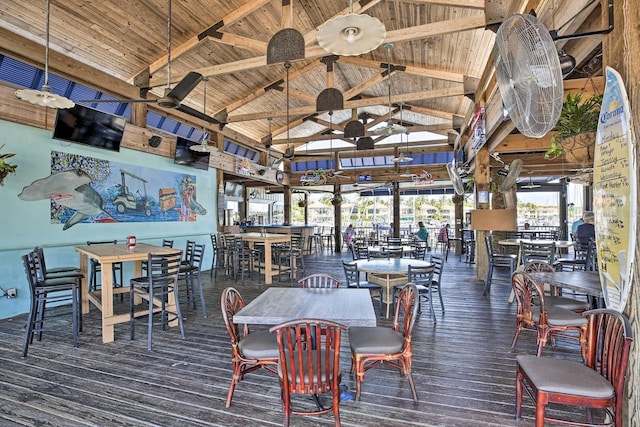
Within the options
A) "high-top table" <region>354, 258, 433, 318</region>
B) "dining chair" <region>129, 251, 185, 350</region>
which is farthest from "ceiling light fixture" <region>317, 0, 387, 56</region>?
"dining chair" <region>129, 251, 185, 350</region>

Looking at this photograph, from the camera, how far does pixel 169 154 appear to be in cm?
739

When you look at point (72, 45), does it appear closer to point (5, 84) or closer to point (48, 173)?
point (5, 84)

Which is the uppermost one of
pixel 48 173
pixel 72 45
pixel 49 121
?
pixel 72 45

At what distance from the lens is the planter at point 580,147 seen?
237 cm

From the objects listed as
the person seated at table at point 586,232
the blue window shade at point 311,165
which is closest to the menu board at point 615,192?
the person seated at table at point 586,232

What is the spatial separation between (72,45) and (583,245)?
9.43 m

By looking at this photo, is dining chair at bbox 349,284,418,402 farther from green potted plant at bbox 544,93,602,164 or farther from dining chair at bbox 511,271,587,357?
green potted plant at bbox 544,93,602,164

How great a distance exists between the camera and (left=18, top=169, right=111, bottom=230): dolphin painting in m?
4.84

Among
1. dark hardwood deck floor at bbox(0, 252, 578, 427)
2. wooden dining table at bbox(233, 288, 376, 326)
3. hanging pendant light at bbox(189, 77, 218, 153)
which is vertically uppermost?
hanging pendant light at bbox(189, 77, 218, 153)

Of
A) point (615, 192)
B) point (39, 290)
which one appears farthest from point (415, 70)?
point (39, 290)

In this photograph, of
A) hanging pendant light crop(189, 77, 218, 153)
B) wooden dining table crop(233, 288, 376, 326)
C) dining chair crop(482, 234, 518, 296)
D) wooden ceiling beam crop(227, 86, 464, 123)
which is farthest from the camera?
wooden ceiling beam crop(227, 86, 464, 123)

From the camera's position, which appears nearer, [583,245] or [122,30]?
[122,30]

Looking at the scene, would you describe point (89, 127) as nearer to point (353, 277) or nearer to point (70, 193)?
point (70, 193)

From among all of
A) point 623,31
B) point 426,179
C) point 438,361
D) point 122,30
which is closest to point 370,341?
point 438,361
